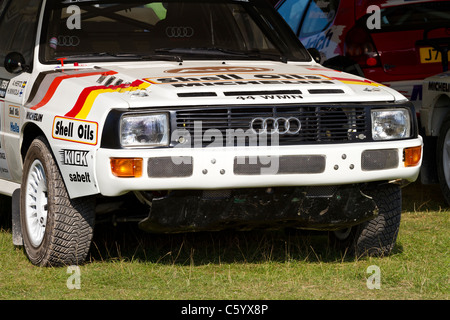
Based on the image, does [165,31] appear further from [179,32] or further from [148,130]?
[148,130]

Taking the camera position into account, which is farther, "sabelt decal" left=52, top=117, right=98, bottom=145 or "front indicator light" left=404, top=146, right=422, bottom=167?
"front indicator light" left=404, top=146, right=422, bottom=167

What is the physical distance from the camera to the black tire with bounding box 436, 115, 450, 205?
780 cm

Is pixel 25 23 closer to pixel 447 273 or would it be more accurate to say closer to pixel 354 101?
pixel 354 101

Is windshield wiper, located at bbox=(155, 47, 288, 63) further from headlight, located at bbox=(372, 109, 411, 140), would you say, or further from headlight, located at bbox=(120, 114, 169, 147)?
headlight, located at bbox=(120, 114, 169, 147)

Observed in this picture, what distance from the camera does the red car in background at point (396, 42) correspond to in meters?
8.47

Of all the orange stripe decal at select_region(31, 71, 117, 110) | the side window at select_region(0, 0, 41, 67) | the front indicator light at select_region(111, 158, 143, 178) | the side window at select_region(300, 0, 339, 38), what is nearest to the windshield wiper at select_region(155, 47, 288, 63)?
the orange stripe decal at select_region(31, 71, 117, 110)

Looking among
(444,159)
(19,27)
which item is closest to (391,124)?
(444,159)

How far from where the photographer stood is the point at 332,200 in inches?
222

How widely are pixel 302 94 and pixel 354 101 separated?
30 cm

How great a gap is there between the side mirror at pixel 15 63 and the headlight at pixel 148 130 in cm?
145

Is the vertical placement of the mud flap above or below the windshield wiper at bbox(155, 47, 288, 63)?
below

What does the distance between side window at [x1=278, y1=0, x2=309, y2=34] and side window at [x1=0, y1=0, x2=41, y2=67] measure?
3.48 meters

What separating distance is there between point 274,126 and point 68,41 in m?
1.77

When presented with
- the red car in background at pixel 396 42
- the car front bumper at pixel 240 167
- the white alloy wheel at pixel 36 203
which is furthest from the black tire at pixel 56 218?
the red car in background at pixel 396 42
